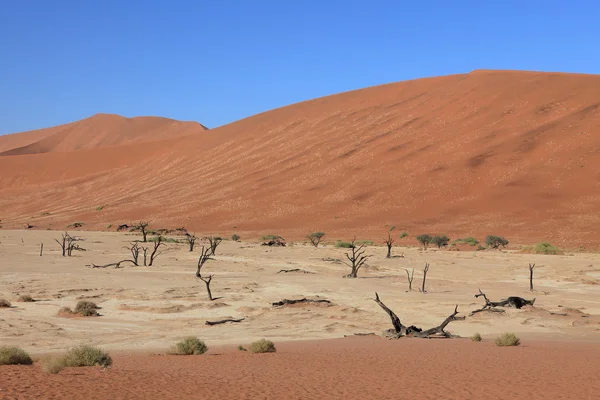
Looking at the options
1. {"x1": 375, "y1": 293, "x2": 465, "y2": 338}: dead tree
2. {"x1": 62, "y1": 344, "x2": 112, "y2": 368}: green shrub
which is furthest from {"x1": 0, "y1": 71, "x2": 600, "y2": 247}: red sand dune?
{"x1": 62, "y1": 344, "x2": 112, "y2": 368}: green shrub

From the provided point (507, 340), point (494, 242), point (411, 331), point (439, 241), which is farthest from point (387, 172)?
point (507, 340)

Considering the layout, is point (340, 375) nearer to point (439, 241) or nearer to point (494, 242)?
point (494, 242)

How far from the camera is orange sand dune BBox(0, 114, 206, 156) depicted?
14975 cm

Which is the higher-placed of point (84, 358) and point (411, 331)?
point (84, 358)

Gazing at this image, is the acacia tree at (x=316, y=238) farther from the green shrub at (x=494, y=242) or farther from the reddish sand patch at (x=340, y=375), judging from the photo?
the reddish sand patch at (x=340, y=375)

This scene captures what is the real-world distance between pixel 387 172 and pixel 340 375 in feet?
177

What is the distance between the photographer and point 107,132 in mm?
157500

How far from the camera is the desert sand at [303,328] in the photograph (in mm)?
9211

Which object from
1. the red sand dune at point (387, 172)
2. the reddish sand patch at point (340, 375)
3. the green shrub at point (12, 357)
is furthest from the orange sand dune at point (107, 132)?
the green shrub at point (12, 357)

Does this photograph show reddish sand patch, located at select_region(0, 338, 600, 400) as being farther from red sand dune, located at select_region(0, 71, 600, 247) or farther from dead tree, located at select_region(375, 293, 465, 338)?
red sand dune, located at select_region(0, 71, 600, 247)

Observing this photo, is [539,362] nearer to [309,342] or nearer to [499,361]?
[499,361]

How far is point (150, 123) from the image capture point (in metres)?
161

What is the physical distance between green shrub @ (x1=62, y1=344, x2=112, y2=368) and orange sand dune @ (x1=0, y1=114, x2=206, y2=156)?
137479 millimetres

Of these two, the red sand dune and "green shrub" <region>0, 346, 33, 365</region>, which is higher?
the red sand dune
